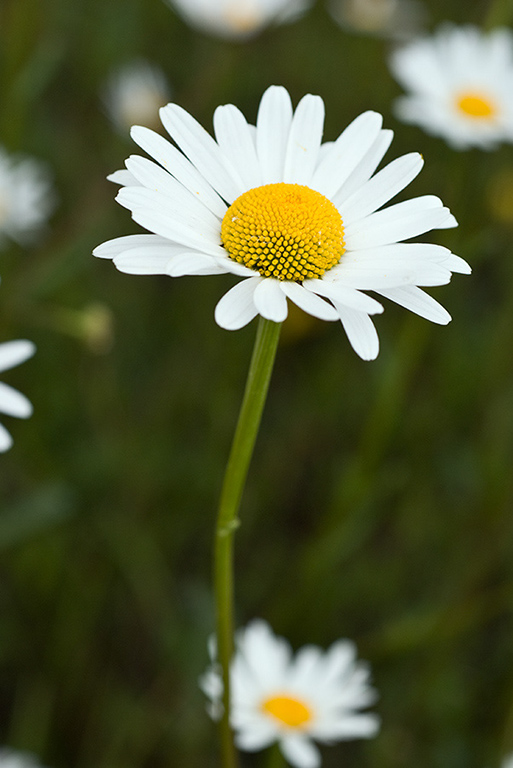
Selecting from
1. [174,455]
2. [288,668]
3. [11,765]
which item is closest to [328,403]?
[174,455]

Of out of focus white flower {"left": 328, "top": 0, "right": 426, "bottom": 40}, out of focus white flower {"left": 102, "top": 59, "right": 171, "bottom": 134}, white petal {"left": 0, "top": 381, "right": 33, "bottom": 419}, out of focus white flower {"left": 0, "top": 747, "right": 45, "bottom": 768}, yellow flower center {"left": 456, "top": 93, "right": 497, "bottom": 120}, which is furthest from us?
out of focus white flower {"left": 328, "top": 0, "right": 426, "bottom": 40}

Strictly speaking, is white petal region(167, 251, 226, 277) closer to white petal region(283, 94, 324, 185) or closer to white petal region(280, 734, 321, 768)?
white petal region(283, 94, 324, 185)

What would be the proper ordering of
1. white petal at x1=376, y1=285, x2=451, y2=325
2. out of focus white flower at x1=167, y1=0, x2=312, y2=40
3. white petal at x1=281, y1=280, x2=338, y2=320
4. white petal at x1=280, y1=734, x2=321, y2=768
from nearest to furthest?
white petal at x1=281, y1=280, x2=338, y2=320 < white petal at x1=376, y1=285, x2=451, y2=325 < white petal at x1=280, y1=734, x2=321, y2=768 < out of focus white flower at x1=167, y1=0, x2=312, y2=40

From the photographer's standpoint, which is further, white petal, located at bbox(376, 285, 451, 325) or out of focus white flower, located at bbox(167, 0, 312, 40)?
out of focus white flower, located at bbox(167, 0, 312, 40)

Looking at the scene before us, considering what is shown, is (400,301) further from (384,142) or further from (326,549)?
(326,549)

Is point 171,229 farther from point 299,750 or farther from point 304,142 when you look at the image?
point 299,750

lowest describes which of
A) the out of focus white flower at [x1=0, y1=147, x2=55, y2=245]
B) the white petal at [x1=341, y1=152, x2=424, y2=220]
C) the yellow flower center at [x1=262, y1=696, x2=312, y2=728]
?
the yellow flower center at [x1=262, y1=696, x2=312, y2=728]

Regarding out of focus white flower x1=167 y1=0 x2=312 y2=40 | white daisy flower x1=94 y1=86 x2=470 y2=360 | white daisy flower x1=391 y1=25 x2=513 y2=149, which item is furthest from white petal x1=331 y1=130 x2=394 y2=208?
out of focus white flower x1=167 y1=0 x2=312 y2=40
